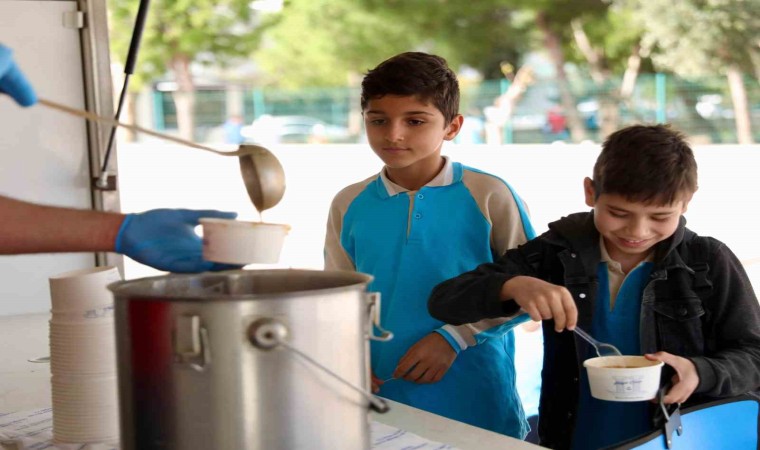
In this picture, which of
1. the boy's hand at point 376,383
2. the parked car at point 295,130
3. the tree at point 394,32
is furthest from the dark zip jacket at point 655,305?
the tree at point 394,32

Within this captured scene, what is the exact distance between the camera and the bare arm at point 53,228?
127 centimetres

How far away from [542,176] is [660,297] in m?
11.4

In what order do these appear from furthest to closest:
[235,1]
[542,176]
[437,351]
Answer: [235,1]
[542,176]
[437,351]

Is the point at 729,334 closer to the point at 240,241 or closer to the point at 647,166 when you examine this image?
the point at 647,166

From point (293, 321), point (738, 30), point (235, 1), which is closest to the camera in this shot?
point (293, 321)

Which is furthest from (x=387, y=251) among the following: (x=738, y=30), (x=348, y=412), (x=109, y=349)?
(x=738, y=30)

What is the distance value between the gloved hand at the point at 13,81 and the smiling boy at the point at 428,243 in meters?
0.79

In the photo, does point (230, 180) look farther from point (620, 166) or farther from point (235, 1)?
point (620, 166)

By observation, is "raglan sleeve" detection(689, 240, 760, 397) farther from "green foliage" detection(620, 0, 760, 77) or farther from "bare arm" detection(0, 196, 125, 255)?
"green foliage" detection(620, 0, 760, 77)

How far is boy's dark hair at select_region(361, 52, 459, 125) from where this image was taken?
192cm

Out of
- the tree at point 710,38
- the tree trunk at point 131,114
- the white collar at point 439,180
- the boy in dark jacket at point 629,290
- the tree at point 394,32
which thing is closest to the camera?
the boy in dark jacket at point 629,290

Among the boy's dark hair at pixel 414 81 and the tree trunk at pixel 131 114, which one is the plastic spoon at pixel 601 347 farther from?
the tree trunk at pixel 131 114

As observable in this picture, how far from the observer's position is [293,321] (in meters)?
0.97

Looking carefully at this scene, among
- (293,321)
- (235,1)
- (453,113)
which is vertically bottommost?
(293,321)
